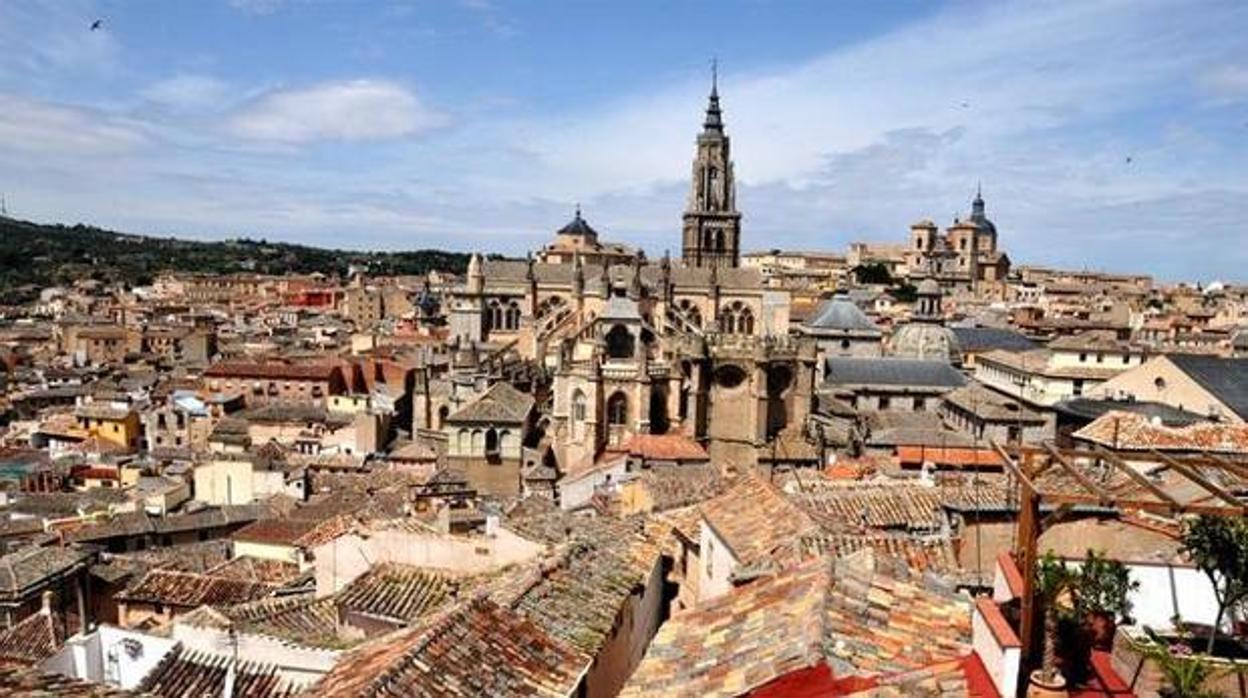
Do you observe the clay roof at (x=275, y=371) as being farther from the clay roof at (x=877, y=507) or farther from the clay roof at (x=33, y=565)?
the clay roof at (x=877, y=507)

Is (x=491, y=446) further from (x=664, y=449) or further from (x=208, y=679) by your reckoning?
(x=208, y=679)

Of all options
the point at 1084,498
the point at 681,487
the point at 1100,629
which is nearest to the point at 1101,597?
the point at 1100,629

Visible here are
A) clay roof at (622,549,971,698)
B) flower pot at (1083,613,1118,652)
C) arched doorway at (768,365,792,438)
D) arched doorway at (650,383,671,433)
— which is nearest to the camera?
flower pot at (1083,613,1118,652)

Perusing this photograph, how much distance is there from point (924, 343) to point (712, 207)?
27700mm

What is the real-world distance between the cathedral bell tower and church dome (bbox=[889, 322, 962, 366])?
22.8 metres

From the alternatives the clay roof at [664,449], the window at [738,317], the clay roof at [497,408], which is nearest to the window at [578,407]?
the clay roof at [497,408]

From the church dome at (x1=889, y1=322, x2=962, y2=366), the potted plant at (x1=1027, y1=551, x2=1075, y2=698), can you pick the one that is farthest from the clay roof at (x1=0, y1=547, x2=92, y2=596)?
the church dome at (x1=889, y1=322, x2=962, y2=366)

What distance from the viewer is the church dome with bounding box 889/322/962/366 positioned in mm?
58438

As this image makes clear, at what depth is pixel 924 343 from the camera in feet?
193

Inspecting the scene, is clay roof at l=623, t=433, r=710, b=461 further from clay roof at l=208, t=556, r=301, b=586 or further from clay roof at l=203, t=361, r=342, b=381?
clay roof at l=203, t=361, r=342, b=381

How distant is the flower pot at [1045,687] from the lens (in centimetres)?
570

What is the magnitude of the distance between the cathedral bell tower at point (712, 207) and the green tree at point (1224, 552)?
72.5 metres

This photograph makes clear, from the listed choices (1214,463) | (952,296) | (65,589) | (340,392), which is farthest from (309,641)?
(952,296)

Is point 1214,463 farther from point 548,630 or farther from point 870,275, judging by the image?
point 870,275
